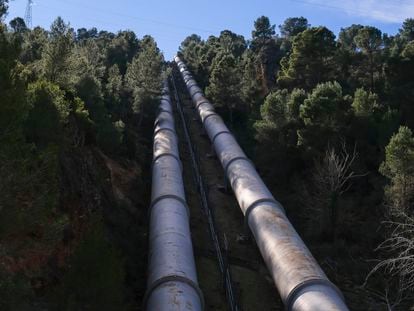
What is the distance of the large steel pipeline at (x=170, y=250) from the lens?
19.0m

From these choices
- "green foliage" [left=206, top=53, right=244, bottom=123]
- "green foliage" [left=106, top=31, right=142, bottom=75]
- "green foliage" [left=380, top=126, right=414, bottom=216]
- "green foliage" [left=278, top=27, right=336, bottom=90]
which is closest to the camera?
"green foliage" [left=380, top=126, right=414, bottom=216]

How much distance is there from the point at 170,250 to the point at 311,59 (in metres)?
35.7

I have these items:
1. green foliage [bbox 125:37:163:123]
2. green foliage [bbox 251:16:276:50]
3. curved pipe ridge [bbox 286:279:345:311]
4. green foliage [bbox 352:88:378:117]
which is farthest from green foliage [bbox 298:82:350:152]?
green foliage [bbox 251:16:276:50]

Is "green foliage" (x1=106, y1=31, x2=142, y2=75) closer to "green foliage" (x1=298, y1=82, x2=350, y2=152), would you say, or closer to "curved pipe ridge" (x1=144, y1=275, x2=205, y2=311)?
"green foliage" (x1=298, y1=82, x2=350, y2=152)

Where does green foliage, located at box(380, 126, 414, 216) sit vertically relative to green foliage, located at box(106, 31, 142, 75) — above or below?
below

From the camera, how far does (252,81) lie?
6138 centimetres

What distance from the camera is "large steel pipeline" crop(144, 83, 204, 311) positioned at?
19016 millimetres

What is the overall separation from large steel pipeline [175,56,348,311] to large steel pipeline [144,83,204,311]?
381cm

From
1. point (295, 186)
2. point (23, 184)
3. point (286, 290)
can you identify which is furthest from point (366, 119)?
point (23, 184)

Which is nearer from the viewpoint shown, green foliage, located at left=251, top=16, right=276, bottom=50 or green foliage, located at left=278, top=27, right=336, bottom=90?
green foliage, located at left=278, top=27, right=336, bottom=90

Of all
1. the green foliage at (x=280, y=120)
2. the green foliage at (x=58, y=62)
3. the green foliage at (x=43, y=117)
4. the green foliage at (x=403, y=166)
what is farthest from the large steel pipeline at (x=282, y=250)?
the green foliage at (x=58, y=62)

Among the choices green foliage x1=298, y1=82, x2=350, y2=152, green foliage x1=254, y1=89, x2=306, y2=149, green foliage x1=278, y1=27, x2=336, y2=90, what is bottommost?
green foliage x1=298, y1=82, x2=350, y2=152

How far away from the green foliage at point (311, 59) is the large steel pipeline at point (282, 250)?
19290 mm

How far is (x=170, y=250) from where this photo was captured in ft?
73.4
